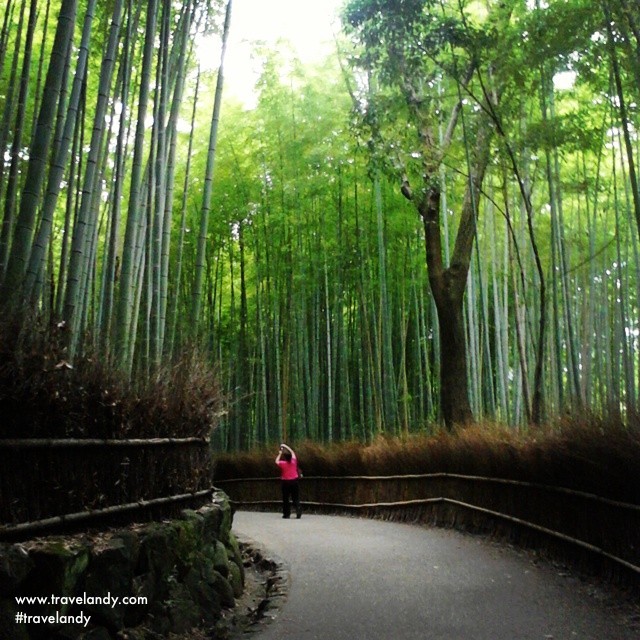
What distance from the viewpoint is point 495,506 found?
251 inches

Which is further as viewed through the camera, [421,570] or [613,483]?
[421,570]

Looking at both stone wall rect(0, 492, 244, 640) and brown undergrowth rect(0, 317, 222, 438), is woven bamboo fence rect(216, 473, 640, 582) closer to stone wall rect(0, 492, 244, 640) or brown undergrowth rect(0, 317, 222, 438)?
stone wall rect(0, 492, 244, 640)

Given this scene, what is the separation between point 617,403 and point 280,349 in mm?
8115

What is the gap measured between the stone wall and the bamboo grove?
864 mm

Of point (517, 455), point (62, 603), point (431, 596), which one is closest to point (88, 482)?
point (62, 603)

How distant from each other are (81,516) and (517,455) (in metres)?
3.73

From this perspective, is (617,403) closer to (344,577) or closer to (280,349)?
(344,577)

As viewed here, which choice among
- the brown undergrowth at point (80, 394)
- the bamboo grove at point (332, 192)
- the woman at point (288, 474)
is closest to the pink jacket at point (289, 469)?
the woman at point (288, 474)

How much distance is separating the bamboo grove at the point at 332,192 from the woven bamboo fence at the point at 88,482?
1.51 ft

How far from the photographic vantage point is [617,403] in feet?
15.6

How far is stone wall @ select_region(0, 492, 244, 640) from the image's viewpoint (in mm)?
2527

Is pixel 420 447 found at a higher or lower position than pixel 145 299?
lower

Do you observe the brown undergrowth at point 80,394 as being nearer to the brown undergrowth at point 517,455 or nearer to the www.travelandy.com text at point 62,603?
the www.travelandy.com text at point 62,603

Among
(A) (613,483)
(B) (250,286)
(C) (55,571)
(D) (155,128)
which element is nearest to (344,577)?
(A) (613,483)
